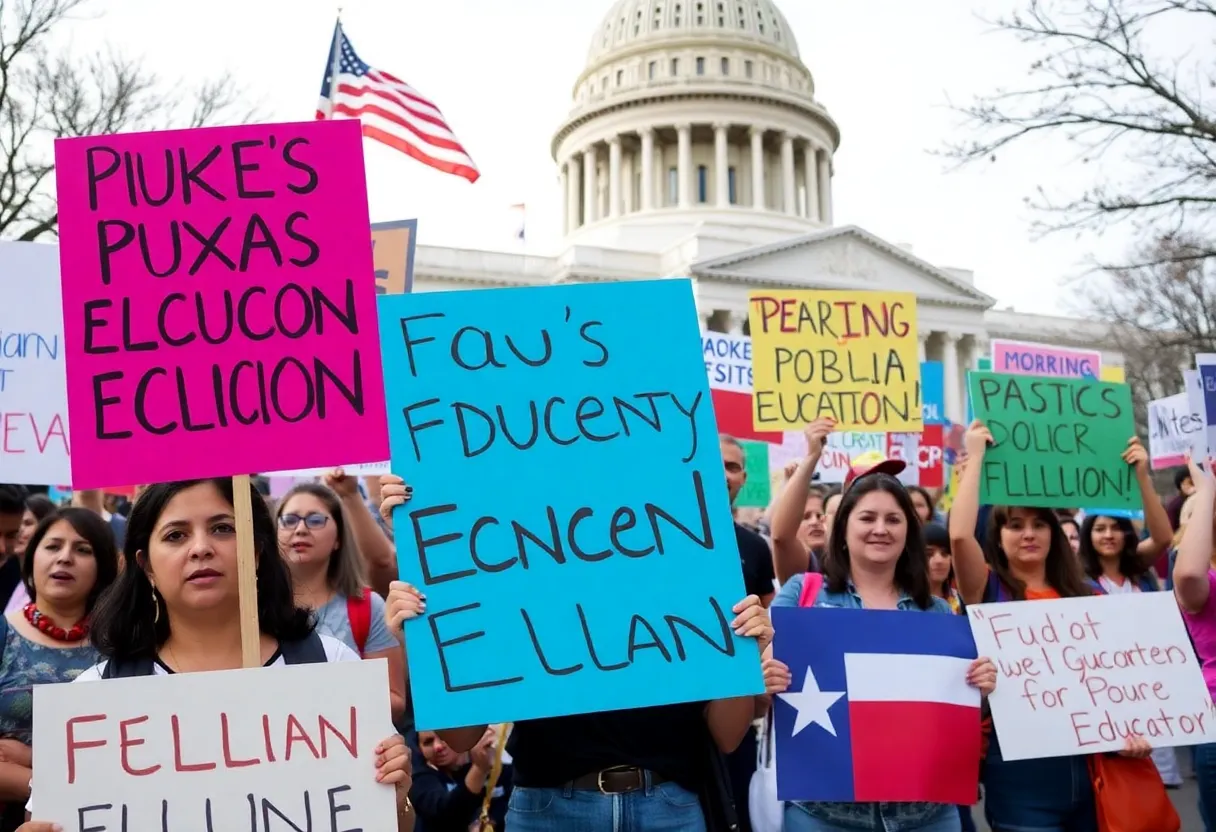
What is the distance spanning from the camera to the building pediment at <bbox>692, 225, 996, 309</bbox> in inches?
2025

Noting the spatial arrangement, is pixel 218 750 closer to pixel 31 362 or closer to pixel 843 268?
pixel 31 362

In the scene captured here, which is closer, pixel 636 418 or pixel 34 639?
pixel 636 418

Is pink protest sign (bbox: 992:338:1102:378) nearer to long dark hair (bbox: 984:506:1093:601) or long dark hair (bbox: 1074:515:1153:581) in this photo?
long dark hair (bbox: 1074:515:1153:581)

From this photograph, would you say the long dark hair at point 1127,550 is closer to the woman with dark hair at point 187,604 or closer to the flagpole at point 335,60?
the woman with dark hair at point 187,604

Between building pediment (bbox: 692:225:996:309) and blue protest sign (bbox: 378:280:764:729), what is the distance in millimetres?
47937

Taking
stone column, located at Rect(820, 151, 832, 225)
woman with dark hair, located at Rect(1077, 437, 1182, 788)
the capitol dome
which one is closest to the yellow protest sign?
woman with dark hair, located at Rect(1077, 437, 1182, 788)

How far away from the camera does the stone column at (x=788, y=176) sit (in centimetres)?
6712

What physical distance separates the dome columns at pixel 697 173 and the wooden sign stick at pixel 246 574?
6306 cm

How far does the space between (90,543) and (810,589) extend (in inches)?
93.9

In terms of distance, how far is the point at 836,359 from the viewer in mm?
5586

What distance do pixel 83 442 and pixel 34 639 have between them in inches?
50.5

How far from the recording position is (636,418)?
269 cm

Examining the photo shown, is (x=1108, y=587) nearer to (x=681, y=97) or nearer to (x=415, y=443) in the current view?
(x=415, y=443)

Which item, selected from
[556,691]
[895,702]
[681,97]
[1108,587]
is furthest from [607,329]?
[681,97]
